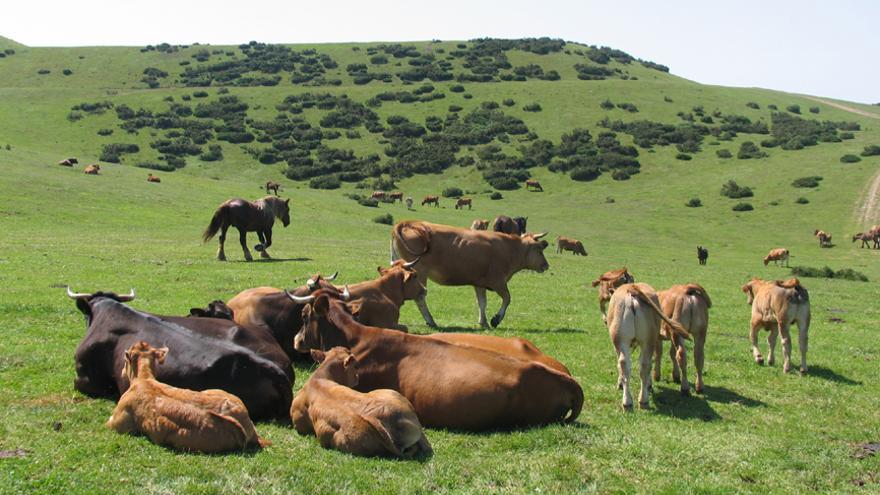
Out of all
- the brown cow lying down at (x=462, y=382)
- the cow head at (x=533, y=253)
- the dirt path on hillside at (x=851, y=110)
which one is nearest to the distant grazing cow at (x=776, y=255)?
the cow head at (x=533, y=253)

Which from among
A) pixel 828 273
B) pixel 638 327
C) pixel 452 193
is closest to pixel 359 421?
pixel 638 327

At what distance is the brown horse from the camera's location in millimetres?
28516

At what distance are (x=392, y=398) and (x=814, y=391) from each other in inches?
316

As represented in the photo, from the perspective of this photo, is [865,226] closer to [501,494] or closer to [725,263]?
[725,263]

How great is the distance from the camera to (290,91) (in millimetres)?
104938

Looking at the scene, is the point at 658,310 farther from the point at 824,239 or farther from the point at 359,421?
the point at 824,239

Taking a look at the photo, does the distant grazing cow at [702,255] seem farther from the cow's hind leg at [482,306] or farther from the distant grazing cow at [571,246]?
the cow's hind leg at [482,306]

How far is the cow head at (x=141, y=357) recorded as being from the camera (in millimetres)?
9195

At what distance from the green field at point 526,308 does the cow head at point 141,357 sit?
0.60m

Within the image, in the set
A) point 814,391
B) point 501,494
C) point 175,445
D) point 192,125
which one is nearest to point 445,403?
point 501,494

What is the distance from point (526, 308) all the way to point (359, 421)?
13.5 metres

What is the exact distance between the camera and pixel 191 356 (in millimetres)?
9734

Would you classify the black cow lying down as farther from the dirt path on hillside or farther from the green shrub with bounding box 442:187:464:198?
the dirt path on hillside

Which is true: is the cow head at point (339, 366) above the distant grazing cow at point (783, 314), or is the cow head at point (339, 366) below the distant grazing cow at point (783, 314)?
above
